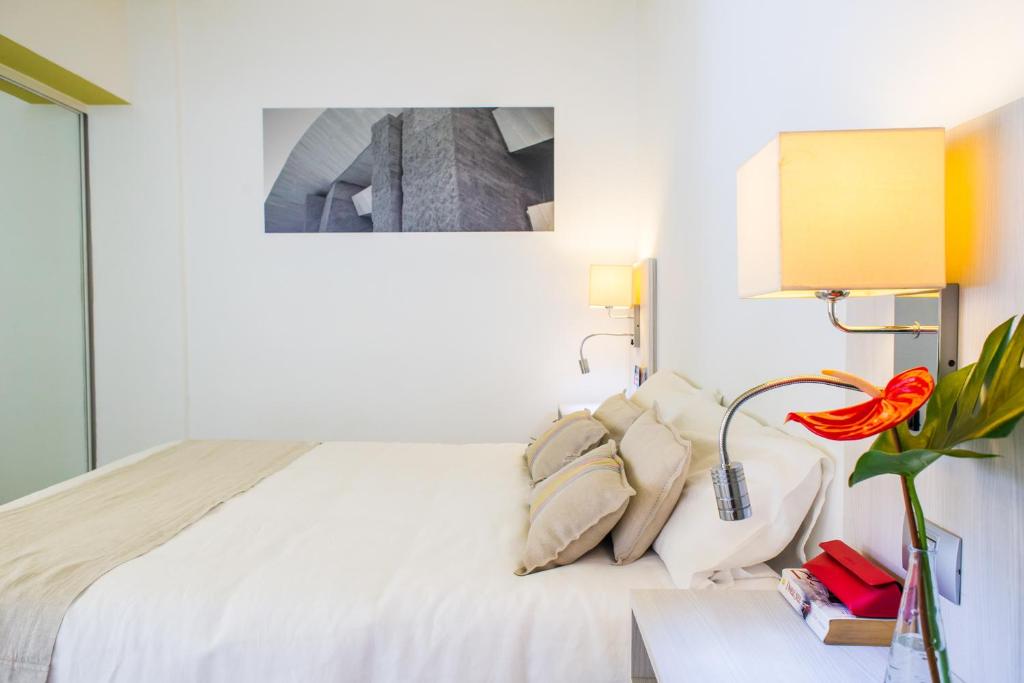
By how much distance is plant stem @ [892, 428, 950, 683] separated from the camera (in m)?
0.62

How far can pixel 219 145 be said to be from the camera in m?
3.49

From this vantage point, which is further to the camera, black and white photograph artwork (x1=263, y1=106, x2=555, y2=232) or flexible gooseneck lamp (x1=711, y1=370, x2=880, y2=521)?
black and white photograph artwork (x1=263, y1=106, x2=555, y2=232)

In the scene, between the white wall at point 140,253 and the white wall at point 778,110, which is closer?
the white wall at point 778,110

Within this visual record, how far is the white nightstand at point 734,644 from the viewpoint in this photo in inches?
31.4

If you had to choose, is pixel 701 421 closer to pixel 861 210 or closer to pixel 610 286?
pixel 861 210

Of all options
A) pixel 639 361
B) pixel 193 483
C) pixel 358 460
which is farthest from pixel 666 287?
pixel 193 483

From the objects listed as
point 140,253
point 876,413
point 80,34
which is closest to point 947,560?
point 876,413

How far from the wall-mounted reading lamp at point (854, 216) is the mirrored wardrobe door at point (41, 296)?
354cm

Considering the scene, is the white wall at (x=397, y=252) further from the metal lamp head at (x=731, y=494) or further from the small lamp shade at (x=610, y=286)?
Result: the metal lamp head at (x=731, y=494)

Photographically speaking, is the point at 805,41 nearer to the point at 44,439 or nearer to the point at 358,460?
the point at 358,460

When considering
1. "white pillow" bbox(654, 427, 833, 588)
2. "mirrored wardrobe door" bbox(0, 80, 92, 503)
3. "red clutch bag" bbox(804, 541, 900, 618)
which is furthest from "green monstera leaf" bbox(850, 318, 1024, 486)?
"mirrored wardrobe door" bbox(0, 80, 92, 503)

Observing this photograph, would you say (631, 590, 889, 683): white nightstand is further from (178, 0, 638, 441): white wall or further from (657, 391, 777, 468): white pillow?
(178, 0, 638, 441): white wall

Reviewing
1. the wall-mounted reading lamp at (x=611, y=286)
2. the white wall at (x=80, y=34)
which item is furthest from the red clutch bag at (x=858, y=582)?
the white wall at (x=80, y=34)

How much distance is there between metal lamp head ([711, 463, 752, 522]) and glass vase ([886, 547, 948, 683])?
0.58ft
